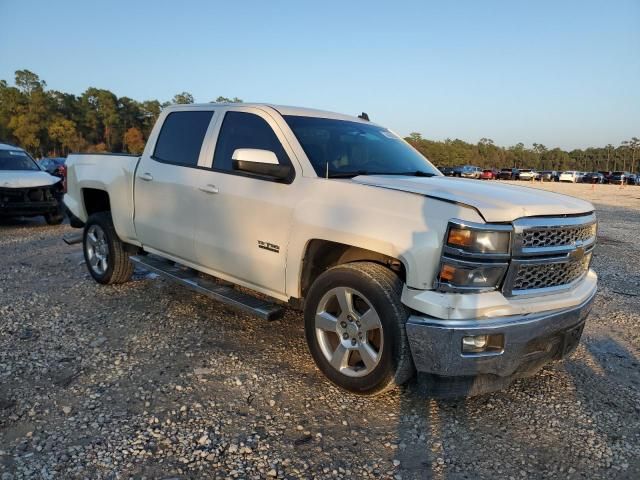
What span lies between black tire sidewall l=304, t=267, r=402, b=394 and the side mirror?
32.8 inches

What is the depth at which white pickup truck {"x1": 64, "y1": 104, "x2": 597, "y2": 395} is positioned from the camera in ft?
9.13

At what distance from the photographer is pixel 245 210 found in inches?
151

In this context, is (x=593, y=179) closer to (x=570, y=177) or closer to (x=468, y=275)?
(x=570, y=177)

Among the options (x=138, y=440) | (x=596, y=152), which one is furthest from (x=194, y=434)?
(x=596, y=152)

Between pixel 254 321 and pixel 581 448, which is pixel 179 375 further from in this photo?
pixel 581 448

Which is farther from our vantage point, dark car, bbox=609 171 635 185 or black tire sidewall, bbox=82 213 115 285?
dark car, bbox=609 171 635 185

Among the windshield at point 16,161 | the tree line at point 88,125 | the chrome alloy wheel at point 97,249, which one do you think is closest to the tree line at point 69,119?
the tree line at point 88,125

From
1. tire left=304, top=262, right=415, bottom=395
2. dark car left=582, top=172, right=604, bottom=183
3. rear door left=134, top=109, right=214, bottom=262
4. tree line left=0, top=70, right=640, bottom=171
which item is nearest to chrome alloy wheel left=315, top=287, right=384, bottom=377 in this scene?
tire left=304, top=262, right=415, bottom=395

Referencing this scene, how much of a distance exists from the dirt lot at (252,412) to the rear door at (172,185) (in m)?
0.78

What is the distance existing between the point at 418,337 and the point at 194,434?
1.39m

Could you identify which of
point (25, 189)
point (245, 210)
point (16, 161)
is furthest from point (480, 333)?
point (16, 161)

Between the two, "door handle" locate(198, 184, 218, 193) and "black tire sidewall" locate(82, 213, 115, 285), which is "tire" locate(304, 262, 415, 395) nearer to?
"door handle" locate(198, 184, 218, 193)

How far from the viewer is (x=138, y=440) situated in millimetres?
2707

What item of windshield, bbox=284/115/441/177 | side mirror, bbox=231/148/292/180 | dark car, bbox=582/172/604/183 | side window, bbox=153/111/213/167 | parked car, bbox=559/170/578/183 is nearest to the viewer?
side mirror, bbox=231/148/292/180
